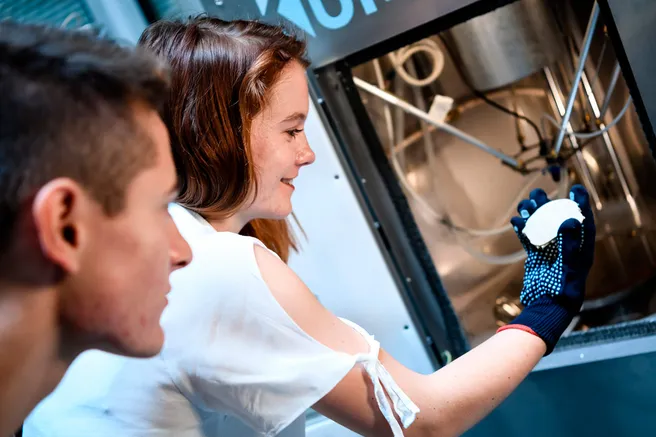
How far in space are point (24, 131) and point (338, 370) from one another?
1.48 ft

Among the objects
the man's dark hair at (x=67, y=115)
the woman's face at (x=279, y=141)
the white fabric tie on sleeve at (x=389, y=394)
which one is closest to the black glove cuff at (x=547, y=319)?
the white fabric tie on sleeve at (x=389, y=394)

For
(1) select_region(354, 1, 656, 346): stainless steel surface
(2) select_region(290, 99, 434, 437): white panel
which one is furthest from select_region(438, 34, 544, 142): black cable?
(2) select_region(290, 99, 434, 437): white panel

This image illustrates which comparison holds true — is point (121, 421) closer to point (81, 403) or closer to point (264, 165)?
point (81, 403)

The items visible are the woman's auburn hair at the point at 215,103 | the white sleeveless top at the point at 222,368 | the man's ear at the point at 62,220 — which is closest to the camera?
the man's ear at the point at 62,220

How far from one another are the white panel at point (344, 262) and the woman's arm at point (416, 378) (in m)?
0.48

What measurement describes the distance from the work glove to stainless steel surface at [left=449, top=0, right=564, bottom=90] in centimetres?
46

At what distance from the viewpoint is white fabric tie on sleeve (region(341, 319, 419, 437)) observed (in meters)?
0.76

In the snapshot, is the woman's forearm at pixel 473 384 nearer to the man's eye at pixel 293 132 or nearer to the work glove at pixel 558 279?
the work glove at pixel 558 279

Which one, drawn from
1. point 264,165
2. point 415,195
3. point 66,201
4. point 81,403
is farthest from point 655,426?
point 66,201

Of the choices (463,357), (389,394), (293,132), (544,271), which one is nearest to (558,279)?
(544,271)

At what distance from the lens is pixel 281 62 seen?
0.90 meters

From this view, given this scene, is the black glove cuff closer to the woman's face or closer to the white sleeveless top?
the white sleeveless top

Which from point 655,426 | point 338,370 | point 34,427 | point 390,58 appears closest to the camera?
point 338,370

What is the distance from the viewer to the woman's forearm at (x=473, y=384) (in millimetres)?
806
